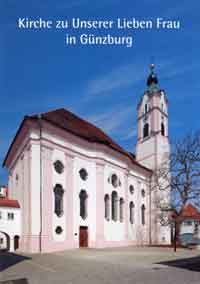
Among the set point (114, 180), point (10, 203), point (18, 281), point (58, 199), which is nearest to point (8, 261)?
point (18, 281)

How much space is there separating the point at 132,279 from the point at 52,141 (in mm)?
21044

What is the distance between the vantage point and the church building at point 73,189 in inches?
1171

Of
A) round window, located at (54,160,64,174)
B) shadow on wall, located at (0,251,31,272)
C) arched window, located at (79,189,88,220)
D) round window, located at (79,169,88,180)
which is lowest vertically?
shadow on wall, located at (0,251,31,272)

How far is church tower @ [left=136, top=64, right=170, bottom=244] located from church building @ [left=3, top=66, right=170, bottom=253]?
0.83ft

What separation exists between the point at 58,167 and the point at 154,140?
→ 67.2 ft

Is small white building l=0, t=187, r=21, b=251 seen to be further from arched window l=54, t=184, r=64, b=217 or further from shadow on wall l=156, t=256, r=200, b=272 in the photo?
shadow on wall l=156, t=256, r=200, b=272

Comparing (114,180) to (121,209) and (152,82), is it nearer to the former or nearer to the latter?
(121,209)

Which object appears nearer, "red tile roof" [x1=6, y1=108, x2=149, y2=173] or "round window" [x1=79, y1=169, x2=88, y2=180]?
"red tile roof" [x1=6, y1=108, x2=149, y2=173]

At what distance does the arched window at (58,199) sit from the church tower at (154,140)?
55.1 feet

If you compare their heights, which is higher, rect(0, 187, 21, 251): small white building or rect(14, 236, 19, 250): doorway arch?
rect(0, 187, 21, 251): small white building

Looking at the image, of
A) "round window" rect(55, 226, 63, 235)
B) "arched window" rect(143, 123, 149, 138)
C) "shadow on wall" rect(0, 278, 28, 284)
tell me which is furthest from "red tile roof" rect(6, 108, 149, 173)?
"shadow on wall" rect(0, 278, 28, 284)

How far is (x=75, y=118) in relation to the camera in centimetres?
4097

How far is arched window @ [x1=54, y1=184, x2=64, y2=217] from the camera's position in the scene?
102 feet

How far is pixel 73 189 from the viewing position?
108 ft
